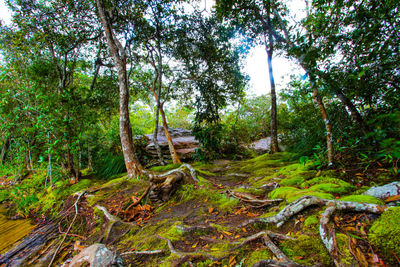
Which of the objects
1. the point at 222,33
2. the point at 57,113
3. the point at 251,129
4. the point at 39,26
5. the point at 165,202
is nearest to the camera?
the point at 165,202

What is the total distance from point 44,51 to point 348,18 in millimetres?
10257

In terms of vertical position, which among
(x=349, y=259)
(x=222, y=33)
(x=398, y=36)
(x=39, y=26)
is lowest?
(x=349, y=259)

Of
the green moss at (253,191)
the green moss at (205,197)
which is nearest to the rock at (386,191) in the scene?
the green moss at (253,191)

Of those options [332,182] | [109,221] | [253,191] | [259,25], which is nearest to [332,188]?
[332,182]

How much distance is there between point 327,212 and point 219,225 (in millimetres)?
1348

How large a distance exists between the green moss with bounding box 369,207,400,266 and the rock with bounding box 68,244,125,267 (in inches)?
85.1

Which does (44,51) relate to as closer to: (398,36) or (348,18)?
(348,18)

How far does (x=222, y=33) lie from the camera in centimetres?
724

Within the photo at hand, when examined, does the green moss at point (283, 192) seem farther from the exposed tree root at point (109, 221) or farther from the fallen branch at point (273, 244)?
the exposed tree root at point (109, 221)

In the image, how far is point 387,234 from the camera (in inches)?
46.1

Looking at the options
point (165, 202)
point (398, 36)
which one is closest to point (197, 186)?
point (165, 202)

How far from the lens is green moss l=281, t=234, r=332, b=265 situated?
3.96 feet

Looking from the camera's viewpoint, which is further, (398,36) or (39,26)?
(39,26)

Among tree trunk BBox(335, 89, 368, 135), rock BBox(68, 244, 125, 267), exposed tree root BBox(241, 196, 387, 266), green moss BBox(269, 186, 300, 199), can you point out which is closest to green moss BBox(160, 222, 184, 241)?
rock BBox(68, 244, 125, 267)
